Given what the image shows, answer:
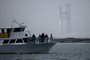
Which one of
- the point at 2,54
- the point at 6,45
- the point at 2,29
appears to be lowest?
the point at 2,54

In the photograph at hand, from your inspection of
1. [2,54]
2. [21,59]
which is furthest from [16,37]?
[2,54]

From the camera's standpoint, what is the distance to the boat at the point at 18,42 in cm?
3819

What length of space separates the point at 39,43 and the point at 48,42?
1812 millimetres

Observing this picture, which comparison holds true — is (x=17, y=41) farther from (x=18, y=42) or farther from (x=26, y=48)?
(x=26, y=48)

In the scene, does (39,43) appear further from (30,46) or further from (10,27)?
(10,27)

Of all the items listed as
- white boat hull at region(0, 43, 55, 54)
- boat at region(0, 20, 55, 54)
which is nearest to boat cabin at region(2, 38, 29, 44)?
boat at region(0, 20, 55, 54)

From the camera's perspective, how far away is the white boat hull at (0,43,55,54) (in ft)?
126

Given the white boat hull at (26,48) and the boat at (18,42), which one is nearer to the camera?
the boat at (18,42)

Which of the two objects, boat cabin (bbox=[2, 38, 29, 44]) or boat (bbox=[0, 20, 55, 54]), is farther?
boat cabin (bbox=[2, 38, 29, 44])

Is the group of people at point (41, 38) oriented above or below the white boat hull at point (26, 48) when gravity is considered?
above

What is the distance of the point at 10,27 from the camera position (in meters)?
39.8

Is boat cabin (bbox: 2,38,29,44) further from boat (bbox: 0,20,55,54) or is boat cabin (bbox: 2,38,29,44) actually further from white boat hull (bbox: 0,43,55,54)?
white boat hull (bbox: 0,43,55,54)

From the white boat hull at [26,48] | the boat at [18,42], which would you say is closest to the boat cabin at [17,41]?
the boat at [18,42]

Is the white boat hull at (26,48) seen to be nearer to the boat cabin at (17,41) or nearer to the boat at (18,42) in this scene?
the boat at (18,42)
